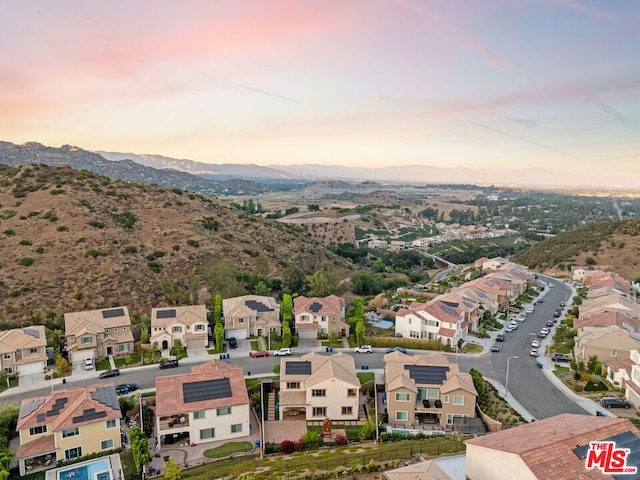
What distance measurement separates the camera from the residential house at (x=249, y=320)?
52969 mm

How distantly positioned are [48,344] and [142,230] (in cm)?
3771

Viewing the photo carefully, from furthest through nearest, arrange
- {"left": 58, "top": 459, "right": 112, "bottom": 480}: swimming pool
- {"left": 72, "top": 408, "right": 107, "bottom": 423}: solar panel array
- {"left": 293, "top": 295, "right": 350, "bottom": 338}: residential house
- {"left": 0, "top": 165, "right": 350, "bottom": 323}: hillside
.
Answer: {"left": 0, "top": 165, "right": 350, "bottom": 323}: hillside → {"left": 293, "top": 295, "right": 350, "bottom": 338}: residential house → {"left": 72, "top": 408, "right": 107, "bottom": 423}: solar panel array → {"left": 58, "top": 459, "right": 112, "bottom": 480}: swimming pool

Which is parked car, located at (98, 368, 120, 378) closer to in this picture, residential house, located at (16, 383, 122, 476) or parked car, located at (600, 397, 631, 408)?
residential house, located at (16, 383, 122, 476)

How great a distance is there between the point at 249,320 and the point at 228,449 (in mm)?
21801

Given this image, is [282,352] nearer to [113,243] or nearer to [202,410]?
[202,410]

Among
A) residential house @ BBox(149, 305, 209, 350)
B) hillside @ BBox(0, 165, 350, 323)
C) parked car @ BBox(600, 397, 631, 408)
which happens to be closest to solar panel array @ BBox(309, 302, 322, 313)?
residential house @ BBox(149, 305, 209, 350)

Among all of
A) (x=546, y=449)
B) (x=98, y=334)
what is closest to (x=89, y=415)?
(x=98, y=334)

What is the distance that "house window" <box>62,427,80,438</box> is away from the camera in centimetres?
3073

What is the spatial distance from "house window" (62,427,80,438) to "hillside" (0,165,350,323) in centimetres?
2998

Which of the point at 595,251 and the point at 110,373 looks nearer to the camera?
the point at 110,373

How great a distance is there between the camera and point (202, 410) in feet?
109

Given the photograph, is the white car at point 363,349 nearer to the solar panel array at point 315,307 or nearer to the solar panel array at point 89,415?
the solar panel array at point 315,307

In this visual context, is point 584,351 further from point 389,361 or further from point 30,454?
point 30,454

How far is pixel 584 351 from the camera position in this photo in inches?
1796
